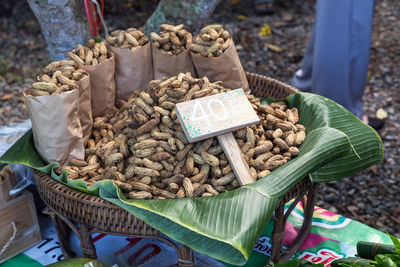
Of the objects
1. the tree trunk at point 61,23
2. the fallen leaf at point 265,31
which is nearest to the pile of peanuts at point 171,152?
the tree trunk at point 61,23

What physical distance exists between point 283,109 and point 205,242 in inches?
37.7

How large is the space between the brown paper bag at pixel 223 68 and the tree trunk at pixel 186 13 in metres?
0.50

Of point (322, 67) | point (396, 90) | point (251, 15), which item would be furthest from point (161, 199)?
point (251, 15)

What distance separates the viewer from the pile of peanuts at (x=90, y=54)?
2064mm

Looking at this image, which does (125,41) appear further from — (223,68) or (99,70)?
(223,68)

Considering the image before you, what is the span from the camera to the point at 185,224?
1.45 metres

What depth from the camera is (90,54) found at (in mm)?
2088

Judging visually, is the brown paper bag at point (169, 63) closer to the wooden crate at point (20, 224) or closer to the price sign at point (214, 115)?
the price sign at point (214, 115)

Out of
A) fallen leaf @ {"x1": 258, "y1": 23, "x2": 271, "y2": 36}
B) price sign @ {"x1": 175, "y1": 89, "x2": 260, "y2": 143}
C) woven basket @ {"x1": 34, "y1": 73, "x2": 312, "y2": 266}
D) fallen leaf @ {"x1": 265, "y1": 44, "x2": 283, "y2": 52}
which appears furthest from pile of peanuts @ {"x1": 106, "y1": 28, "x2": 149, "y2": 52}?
fallen leaf @ {"x1": 258, "y1": 23, "x2": 271, "y2": 36}

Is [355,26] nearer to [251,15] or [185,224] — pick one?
[185,224]

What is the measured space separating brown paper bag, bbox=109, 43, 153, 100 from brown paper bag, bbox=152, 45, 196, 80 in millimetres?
57

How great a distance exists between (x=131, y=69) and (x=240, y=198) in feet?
3.38

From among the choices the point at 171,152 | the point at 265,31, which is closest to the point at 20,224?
the point at 171,152

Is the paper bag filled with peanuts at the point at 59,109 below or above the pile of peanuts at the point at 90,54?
below
